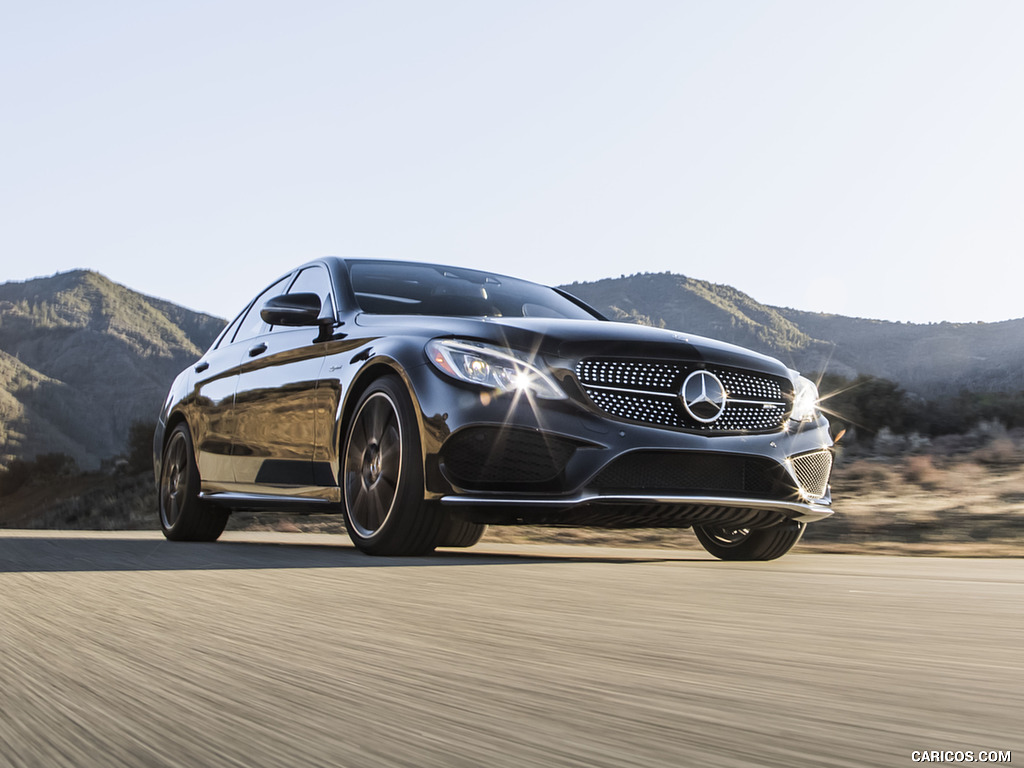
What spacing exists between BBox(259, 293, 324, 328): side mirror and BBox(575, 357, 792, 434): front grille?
6.13ft

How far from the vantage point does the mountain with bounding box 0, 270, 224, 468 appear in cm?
9712

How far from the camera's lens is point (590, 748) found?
1.77 m

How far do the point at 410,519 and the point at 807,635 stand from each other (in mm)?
3013

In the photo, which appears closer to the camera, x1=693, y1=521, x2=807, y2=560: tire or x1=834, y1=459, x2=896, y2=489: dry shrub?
x1=693, y1=521, x2=807, y2=560: tire

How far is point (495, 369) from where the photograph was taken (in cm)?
568

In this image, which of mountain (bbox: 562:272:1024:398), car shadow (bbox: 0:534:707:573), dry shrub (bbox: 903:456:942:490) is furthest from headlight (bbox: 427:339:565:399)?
mountain (bbox: 562:272:1024:398)

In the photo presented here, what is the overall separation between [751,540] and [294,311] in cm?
287

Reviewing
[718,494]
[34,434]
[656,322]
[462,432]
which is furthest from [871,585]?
[34,434]

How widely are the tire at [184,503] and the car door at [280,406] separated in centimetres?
79

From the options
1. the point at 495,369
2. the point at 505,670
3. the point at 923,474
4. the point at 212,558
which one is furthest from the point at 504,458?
the point at 923,474

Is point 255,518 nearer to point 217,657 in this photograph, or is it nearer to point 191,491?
point 191,491

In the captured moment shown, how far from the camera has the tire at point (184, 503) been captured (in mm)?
8453

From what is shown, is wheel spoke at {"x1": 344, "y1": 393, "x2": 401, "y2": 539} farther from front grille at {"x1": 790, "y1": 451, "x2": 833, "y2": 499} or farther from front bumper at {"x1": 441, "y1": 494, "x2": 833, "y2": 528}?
front grille at {"x1": 790, "y1": 451, "x2": 833, "y2": 499}

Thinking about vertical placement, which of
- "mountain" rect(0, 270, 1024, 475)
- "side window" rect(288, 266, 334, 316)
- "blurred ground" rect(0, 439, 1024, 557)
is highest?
"mountain" rect(0, 270, 1024, 475)
